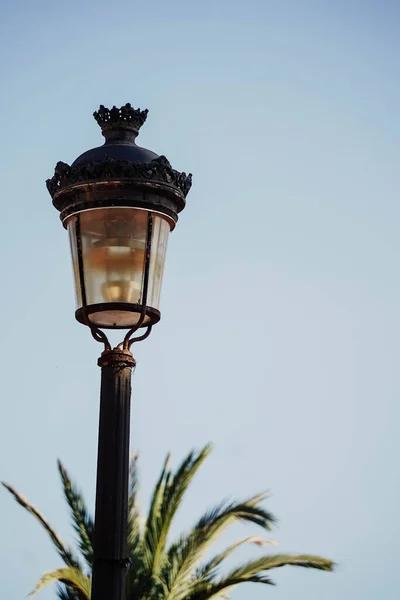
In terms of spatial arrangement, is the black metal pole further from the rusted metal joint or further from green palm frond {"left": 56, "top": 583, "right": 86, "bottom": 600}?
green palm frond {"left": 56, "top": 583, "right": 86, "bottom": 600}

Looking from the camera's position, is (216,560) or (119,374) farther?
(216,560)

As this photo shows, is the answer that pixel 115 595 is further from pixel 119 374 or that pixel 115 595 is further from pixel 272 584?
pixel 272 584

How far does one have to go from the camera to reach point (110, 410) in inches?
202

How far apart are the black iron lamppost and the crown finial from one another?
0.14 m

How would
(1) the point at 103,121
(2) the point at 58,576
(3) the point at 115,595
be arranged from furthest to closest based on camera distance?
(2) the point at 58,576, (1) the point at 103,121, (3) the point at 115,595

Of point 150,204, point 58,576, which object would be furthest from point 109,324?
→ point 58,576

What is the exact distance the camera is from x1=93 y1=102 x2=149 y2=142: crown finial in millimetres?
5621

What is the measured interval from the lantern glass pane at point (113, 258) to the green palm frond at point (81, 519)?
12.5 metres

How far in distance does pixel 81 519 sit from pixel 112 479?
42.3 ft

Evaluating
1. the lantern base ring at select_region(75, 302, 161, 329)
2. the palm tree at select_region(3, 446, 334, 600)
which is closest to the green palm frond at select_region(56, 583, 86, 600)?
the palm tree at select_region(3, 446, 334, 600)

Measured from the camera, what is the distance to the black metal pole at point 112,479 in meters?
4.89

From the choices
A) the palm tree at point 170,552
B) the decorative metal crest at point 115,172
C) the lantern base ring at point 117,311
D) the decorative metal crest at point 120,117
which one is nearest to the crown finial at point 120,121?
the decorative metal crest at point 120,117

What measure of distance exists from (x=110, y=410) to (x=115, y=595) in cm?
73

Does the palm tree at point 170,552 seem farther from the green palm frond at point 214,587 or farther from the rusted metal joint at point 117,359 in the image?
the rusted metal joint at point 117,359
